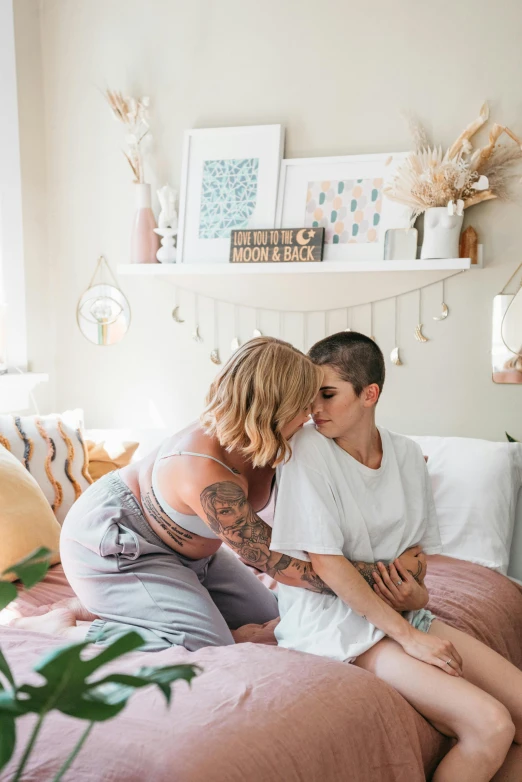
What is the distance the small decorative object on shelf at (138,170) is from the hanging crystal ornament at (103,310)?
23 cm

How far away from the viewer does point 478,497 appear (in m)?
2.63

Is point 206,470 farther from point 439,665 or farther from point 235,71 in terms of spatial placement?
point 235,71

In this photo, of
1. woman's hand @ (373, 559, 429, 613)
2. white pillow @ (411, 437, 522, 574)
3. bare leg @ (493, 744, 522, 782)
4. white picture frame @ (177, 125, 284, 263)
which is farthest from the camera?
white picture frame @ (177, 125, 284, 263)

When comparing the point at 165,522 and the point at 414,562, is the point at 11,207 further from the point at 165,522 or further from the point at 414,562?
the point at 414,562

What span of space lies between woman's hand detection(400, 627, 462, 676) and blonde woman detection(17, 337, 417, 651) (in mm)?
Result: 203

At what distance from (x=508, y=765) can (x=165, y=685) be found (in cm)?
132

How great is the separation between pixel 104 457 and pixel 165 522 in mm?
1075

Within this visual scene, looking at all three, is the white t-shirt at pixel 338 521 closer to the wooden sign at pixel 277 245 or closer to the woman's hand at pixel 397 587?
the woman's hand at pixel 397 587

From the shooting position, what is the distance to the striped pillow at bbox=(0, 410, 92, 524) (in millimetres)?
2764

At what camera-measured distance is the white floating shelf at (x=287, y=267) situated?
2.85m

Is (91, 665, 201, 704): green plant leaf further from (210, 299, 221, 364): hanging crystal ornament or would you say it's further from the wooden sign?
(210, 299, 221, 364): hanging crystal ornament

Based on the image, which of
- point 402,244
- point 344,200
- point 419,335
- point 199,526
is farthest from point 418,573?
point 344,200

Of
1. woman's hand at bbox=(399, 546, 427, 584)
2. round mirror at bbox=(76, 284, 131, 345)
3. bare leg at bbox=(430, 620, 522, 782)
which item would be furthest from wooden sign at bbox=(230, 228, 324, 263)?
bare leg at bbox=(430, 620, 522, 782)

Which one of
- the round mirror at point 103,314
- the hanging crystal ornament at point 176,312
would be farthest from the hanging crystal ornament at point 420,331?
the round mirror at point 103,314
